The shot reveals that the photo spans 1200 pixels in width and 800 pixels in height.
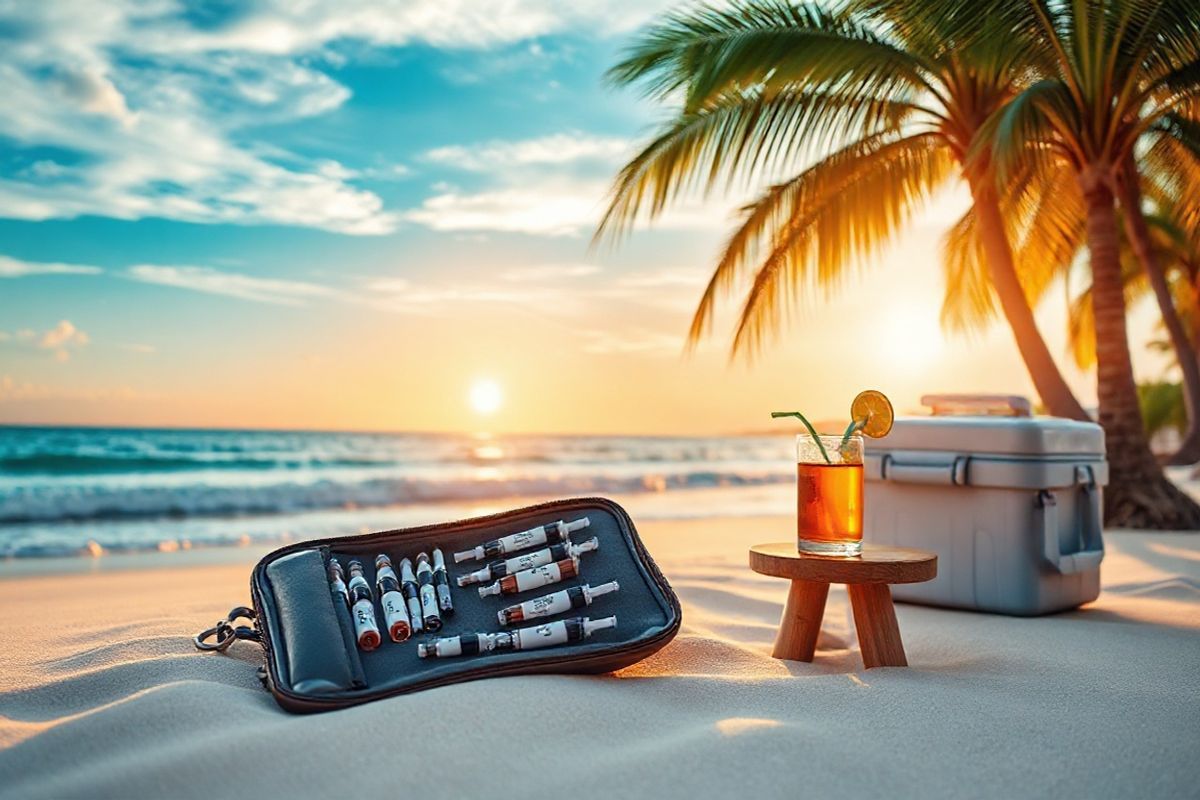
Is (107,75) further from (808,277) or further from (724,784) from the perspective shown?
(724,784)

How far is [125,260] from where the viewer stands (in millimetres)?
15984

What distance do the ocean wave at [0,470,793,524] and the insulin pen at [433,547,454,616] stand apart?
7878mm

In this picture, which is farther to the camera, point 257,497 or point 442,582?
point 257,497

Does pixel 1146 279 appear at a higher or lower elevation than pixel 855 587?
higher

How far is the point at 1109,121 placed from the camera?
6145mm

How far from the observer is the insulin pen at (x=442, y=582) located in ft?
7.57

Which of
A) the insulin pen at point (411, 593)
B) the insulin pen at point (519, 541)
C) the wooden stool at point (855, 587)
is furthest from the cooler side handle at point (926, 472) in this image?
the insulin pen at point (411, 593)

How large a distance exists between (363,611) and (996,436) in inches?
90.9

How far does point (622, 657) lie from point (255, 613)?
943 millimetres

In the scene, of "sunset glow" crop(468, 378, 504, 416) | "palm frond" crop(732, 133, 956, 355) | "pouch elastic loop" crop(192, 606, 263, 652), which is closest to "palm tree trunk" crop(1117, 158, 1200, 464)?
"palm frond" crop(732, 133, 956, 355)

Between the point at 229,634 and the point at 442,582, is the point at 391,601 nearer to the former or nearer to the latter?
the point at 442,582

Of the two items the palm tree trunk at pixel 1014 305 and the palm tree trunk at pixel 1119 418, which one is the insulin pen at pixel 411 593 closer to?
the palm tree trunk at pixel 1014 305

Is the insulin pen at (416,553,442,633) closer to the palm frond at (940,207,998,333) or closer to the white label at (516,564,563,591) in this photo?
the white label at (516,564,563,591)

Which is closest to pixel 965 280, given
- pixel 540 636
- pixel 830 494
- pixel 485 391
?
pixel 830 494
